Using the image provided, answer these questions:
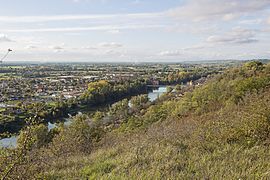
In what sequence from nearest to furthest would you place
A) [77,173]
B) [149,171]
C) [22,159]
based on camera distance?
[22,159] → [149,171] → [77,173]

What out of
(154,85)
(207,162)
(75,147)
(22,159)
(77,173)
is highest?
(22,159)

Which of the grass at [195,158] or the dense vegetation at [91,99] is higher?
the grass at [195,158]

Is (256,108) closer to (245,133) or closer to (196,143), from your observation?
(245,133)

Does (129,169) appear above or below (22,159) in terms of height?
below

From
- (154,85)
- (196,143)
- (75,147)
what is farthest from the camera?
(154,85)

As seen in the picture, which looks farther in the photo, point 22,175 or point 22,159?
point 22,175

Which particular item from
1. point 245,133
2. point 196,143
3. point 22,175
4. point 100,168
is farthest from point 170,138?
point 22,175

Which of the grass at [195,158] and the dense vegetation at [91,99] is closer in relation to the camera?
the grass at [195,158]

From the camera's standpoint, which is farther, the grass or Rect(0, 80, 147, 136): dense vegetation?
Rect(0, 80, 147, 136): dense vegetation

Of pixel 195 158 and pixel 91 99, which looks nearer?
pixel 195 158

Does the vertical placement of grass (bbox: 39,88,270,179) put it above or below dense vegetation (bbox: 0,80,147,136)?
above

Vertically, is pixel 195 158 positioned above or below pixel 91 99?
above
